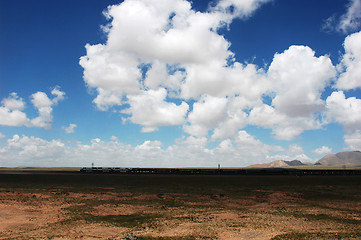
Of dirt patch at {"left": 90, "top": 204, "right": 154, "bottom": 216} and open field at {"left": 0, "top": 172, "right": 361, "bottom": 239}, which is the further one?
dirt patch at {"left": 90, "top": 204, "right": 154, "bottom": 216}

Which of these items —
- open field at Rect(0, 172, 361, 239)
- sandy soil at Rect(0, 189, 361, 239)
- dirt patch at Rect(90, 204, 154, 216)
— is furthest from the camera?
dirt patch at Rect(90, 204, 154, 216)

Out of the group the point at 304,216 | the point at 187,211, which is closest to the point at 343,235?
the point at 304,216

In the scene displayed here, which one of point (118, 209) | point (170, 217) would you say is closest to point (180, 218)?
point (170, 217)

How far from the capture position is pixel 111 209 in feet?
74.9

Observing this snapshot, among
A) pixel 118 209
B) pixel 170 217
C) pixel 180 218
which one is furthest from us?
pixel 118 209

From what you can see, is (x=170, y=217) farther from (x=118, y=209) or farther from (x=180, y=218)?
(x=118, y=209)

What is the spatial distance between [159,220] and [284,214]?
9.94m

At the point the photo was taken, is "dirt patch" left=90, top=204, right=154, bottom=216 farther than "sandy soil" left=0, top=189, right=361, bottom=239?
Yes

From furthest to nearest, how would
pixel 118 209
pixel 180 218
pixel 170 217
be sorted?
pixel 118 209
pixel 170 217
pixel 180 218

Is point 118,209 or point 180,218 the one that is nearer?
point 180,218

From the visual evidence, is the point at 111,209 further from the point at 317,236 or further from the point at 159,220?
the point at 317,236

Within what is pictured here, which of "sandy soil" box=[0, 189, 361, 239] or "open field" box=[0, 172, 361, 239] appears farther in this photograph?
"sandy soil" box=[0, 189, 361, 239]

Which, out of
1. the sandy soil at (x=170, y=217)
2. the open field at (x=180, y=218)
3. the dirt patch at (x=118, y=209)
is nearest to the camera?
the open field at (x=180, y=218)

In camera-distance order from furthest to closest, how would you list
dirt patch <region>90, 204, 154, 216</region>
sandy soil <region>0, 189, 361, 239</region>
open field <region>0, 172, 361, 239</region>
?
dirt patch <region>90, 204, 154, 216</region> → sandy soil <region>0, 189, 361, 239</region> → open field <region>0, 172, 361, 239</region>
